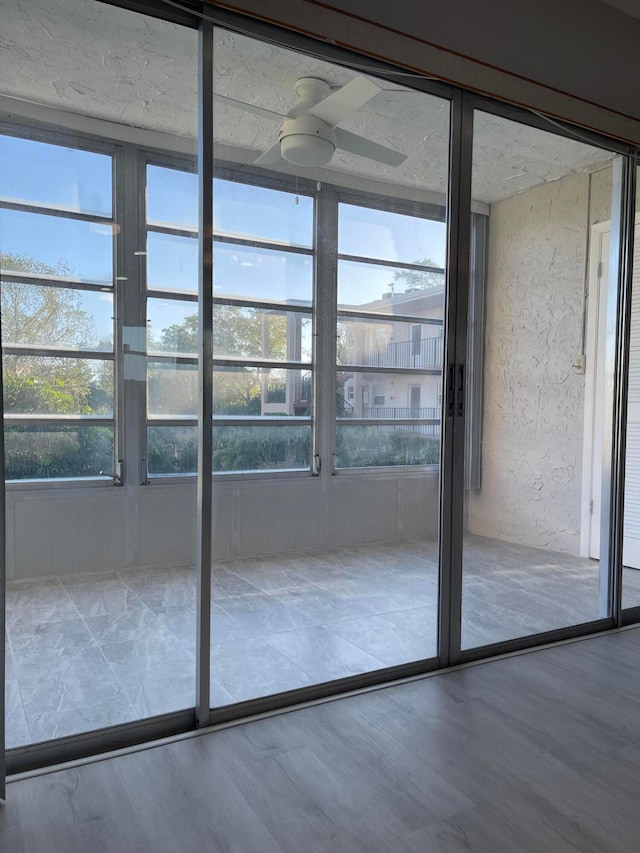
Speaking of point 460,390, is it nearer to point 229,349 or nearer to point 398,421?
point 398,421

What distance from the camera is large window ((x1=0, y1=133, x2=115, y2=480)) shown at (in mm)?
1915

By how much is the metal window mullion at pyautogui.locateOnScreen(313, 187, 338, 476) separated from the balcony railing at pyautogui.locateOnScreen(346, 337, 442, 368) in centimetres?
15

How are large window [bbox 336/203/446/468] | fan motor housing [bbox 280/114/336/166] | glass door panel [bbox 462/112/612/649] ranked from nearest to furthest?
1. fan motor housing [bbox 280/114/336/166]
2. large window [bbox 336/203/446/468]
3. glass door panel [bbox 462/112/612/649]

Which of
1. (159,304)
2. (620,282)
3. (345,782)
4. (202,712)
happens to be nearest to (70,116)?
(159,304)

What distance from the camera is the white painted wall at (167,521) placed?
6.43 feet

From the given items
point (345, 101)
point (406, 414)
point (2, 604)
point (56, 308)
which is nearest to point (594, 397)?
point (406, 414)

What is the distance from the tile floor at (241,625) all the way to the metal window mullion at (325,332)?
0.45 metres

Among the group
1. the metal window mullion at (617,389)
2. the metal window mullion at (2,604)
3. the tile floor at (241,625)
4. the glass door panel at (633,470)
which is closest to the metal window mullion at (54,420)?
the metal window mullion at (2,604)

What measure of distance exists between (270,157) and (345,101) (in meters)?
0.42

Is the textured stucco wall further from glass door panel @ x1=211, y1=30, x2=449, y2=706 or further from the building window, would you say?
the building window

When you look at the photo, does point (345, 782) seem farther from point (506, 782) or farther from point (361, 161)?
point (361, 161)

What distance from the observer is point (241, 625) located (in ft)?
7.70

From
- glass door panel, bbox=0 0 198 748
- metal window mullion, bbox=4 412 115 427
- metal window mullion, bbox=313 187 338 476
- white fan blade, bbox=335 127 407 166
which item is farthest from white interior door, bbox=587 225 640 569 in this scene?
metal window mullion, bbox=4 412 115 427

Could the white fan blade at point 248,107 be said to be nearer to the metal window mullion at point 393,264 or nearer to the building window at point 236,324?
the building window at point 236,324
